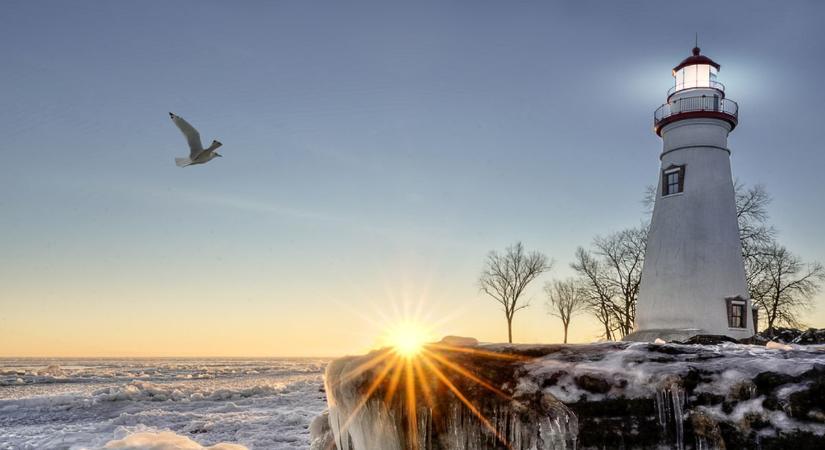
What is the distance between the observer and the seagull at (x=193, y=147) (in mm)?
11008

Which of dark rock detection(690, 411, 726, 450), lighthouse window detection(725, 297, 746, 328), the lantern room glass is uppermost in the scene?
the lantern room glass

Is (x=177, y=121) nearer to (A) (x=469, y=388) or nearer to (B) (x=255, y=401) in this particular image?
(A) (x=469, y=388)

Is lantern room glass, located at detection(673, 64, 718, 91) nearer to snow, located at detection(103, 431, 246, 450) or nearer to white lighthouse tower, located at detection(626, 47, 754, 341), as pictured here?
white lighthouse tower, located at detection(626, 47, 754, 341)

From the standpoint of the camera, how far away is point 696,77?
24.0m

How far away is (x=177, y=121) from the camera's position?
1101 cm

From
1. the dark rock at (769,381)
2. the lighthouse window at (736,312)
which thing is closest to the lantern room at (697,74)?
the lighthouse window at (736,312)

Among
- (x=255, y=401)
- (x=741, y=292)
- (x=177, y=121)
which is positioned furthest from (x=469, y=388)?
(x=741, y=292)

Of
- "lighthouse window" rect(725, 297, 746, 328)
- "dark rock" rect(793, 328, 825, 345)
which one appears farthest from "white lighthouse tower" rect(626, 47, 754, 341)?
"dark rock" rect(793, 328, 825, 345)

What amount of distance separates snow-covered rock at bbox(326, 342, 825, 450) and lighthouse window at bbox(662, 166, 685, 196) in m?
20.5

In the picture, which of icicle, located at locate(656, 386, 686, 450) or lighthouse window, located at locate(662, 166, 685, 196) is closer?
icicle, located at locate(656, 386, 686, 450)

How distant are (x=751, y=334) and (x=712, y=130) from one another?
26.7 ft

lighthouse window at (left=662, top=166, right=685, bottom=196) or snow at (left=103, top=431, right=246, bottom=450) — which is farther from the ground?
lighthouse window at (left=662, top=166, right=685, bottom=196)

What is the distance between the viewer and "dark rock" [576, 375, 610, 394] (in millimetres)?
3631

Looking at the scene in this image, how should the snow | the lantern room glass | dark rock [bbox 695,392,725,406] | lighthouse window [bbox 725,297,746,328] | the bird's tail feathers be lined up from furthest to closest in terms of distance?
the lantern room glass → lighthouse window [bbox 725,297,746,328] → the bird's tail feathers → the snow → dark rock [bbox 695,392,725,406]
